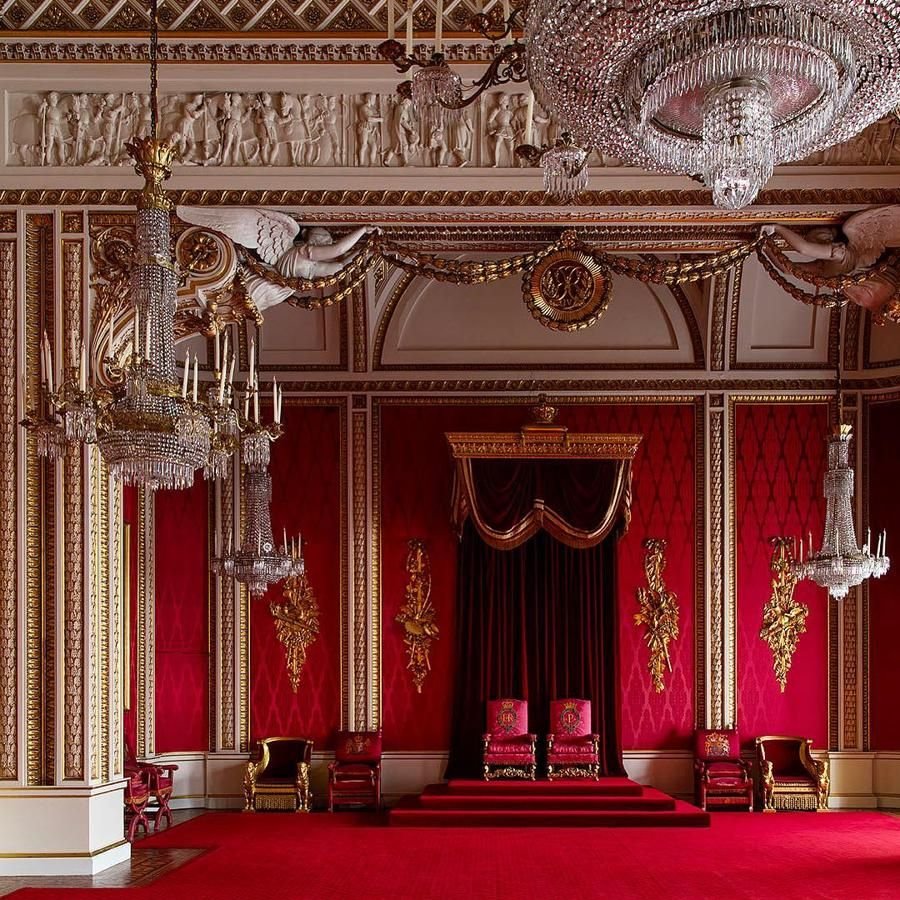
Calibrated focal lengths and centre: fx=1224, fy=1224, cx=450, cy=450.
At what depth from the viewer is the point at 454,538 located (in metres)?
11.9

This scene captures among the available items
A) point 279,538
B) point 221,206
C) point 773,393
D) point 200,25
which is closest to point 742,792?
point 773,393

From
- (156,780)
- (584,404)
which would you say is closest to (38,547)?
(156,780)

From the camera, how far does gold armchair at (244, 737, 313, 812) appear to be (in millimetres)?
11133

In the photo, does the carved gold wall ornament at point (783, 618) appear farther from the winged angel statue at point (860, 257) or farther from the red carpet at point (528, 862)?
the winged angel statue at point (860, 257)

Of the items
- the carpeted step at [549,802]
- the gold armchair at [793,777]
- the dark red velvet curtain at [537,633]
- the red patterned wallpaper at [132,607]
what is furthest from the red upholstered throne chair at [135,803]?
the gold armchair at [793,777]

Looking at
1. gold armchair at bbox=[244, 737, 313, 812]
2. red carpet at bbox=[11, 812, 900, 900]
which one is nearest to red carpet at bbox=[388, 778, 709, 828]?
red carpet at bbox=[11, 812, 900, 900]

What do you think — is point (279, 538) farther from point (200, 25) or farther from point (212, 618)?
point (200, 25)

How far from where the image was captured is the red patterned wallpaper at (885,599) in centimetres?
1149

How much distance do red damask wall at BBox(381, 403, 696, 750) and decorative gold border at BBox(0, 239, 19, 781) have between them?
445cm

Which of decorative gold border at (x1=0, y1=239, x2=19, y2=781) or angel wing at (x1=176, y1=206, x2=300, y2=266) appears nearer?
decorative gold border at (x1=0, y1=239, x2=19, y2=781)

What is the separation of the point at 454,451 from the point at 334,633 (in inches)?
85.3

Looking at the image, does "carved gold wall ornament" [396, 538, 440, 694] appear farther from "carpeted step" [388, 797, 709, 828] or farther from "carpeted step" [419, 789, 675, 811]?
"carpeted step" [388, 797, 709, 828]

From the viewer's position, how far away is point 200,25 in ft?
26.2

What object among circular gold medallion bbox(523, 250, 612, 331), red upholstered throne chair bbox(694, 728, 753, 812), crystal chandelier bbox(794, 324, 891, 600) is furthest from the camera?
red upholstered throne chair bbox(694, 728, 753, 812)
